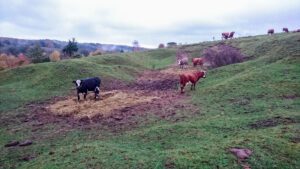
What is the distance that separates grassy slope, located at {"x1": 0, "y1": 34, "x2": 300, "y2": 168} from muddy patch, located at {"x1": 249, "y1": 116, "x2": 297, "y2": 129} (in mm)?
293

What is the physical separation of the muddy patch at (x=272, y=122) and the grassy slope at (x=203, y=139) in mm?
293

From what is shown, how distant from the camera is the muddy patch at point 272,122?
14.1 m

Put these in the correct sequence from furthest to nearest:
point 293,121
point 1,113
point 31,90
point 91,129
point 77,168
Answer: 1. point 31,90
2. point 1,113
3. point 91,129
4. point 293,121
5. point 77,168

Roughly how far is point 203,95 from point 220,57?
11733 mm

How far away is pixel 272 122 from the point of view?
14383 millimetres

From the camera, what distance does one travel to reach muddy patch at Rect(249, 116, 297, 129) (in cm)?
1410

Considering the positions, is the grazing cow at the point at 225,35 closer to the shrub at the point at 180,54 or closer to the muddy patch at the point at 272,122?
the shrub at the point at 180,54

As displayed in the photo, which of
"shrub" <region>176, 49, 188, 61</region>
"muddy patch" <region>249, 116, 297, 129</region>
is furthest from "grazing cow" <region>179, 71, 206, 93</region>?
"shrub" <region>176, 49, 188, 61</region>

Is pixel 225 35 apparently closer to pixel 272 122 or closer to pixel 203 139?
pixel 272 122

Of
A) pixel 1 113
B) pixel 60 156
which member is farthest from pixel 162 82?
pixel 60 156

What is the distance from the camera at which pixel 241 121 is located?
14.6 m

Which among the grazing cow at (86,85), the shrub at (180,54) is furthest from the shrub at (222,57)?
the grazing cow at (86,85)

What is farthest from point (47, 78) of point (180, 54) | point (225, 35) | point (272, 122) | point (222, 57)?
point (225, 35)

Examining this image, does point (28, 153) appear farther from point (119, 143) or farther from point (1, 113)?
point (1, 113)
